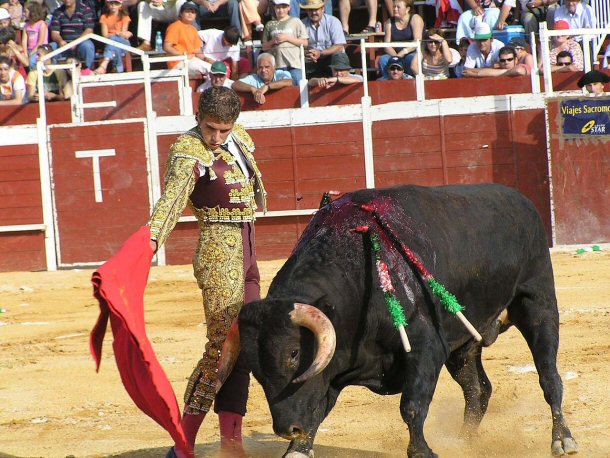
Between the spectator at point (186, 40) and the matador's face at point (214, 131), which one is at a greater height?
the spectator at point (186, 40)

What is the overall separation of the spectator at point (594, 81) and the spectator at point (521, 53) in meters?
0.66

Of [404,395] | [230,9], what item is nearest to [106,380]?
[404,395]

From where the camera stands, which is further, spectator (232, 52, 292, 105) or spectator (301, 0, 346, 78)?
spectator (301, 0, 346, 78)

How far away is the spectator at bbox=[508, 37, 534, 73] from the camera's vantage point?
34.4ft

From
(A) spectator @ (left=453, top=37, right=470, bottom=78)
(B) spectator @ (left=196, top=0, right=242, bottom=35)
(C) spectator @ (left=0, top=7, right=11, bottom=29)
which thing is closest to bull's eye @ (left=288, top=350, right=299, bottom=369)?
(A) spectator @ (left=453, top=37, right=470, bottom=78)

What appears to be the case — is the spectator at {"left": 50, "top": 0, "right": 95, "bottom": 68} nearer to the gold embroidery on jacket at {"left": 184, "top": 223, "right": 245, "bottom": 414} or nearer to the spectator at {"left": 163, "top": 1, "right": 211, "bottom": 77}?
the spectator at {"left": 163, "top": 1, "right": 211, "bottom": 77}

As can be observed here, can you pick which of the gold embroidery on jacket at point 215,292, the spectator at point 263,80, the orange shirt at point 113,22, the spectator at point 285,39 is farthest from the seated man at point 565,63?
the gold embroidery on jacket at point 215,292

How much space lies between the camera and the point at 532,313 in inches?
167

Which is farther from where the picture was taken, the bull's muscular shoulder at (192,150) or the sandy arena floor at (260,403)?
the sandy arena floor at (260,403)

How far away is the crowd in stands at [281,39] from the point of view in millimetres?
10578

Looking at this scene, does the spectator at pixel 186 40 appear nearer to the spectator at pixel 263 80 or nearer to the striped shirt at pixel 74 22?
the spectator at pixel 263 80

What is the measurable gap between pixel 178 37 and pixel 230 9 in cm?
71

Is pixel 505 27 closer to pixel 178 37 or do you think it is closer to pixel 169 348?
pixel 178 37

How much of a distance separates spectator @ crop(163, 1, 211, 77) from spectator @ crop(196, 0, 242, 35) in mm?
424
